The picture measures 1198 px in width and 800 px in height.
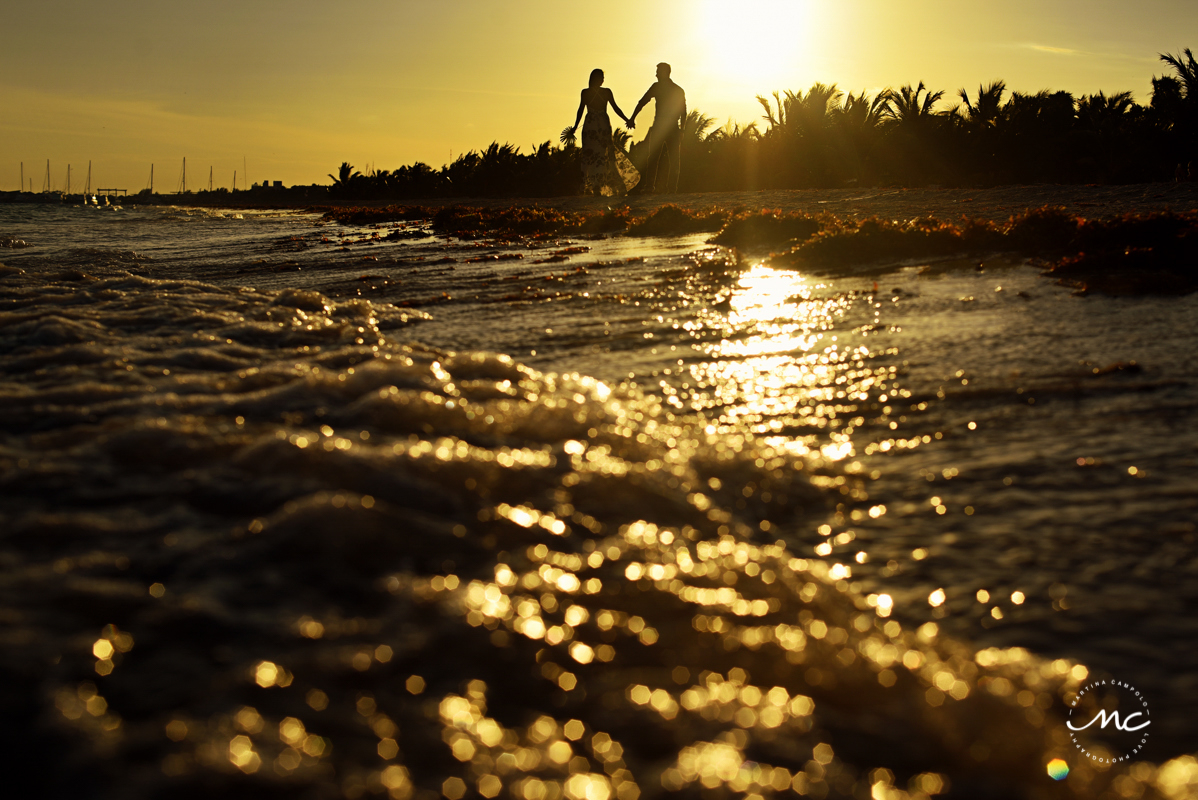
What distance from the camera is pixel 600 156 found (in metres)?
17.6

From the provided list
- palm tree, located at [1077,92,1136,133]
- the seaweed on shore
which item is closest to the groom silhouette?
the seaweed on shore

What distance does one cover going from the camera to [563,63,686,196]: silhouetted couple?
15.1 metres

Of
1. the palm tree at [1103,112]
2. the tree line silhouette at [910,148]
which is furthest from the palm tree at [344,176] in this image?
the palm tree at [1103,112]

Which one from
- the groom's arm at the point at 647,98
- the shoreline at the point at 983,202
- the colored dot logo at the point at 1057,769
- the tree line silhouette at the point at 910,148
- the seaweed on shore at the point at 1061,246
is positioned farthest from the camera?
the tree line silhouette at the point at 910,148

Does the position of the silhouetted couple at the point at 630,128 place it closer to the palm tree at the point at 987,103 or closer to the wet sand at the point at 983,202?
the wet sand at the point at 983,202

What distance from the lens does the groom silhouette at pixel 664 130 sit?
15000mm

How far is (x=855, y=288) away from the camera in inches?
213

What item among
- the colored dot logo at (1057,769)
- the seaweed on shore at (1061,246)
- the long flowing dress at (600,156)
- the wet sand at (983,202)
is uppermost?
the long flowing dress at (600,156)

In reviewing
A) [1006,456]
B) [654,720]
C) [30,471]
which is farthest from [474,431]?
[1006,456]

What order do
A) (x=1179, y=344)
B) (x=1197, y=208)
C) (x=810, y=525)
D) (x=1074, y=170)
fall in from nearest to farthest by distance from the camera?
(x=810, y=525)
(x=1179, y=344)
(x=1197, y=208)
(x=1074, y=170)

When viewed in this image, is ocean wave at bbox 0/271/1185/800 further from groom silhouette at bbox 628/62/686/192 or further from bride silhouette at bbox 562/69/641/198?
bride silhouette at bbox 562/69/641/198

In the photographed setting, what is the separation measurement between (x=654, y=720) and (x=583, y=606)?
0.37 metres

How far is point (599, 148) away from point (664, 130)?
2126 millimetres

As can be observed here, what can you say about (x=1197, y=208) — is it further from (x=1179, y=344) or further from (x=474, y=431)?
(x=474, y=431)
